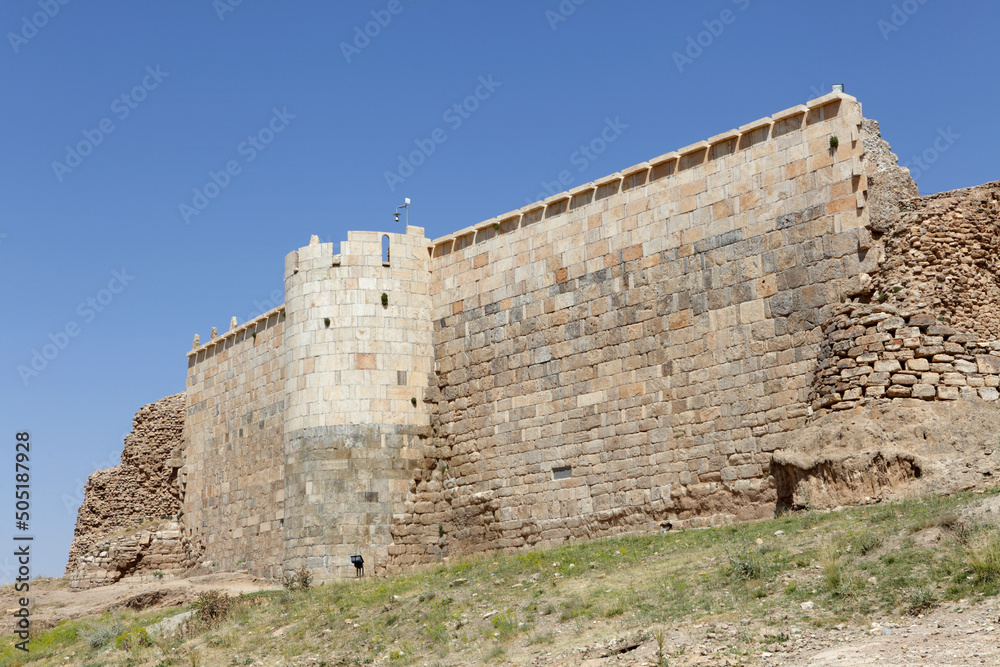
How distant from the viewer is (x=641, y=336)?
1628 cm

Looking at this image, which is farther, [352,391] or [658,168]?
[352,391]

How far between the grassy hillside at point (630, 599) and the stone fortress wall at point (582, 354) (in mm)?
1674

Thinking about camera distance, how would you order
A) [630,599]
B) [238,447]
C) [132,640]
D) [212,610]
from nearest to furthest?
[630,599], [132,640], [212,610], [238,447]

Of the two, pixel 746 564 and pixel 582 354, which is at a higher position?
pixel 582 354

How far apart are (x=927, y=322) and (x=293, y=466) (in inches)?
409

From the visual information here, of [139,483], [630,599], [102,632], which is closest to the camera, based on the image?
[630,599]

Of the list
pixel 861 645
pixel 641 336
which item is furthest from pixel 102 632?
pixel 861 645

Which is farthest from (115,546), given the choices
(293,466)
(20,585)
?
(293,466)

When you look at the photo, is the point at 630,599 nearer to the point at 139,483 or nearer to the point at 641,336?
the point at 641,336

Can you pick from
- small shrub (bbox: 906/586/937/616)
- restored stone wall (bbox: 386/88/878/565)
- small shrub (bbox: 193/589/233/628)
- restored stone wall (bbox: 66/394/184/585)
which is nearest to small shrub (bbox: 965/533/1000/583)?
small shrub (bbox: 906/586/937/616)

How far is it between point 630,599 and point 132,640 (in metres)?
7.68

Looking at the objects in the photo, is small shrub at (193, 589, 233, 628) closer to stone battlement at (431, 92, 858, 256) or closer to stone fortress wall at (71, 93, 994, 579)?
stone fortress wall at (71, 93, 994, 579)

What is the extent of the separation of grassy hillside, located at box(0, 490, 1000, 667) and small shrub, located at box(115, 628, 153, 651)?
0.09ft

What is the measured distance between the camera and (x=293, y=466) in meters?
18.6
